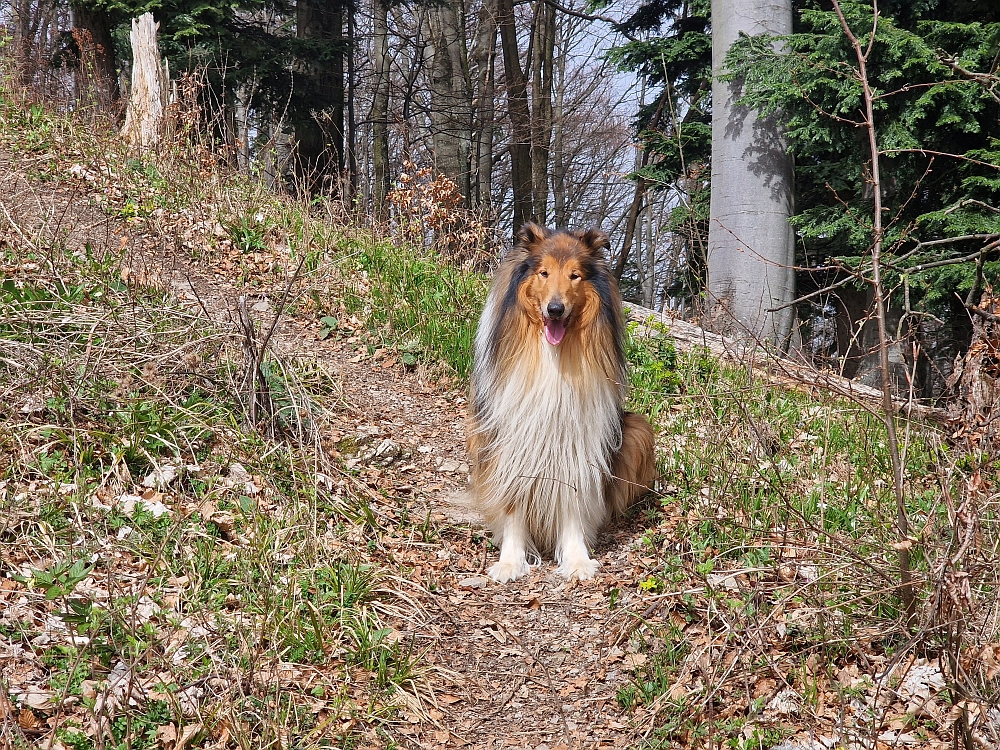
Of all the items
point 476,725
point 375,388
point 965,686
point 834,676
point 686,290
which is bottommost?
point 476,725

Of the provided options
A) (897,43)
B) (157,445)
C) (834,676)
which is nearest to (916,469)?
(834,676)

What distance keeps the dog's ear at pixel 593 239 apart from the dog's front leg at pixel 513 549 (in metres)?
1.54

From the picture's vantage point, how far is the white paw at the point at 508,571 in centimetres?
430

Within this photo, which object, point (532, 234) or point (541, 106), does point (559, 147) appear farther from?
point (532, 234)

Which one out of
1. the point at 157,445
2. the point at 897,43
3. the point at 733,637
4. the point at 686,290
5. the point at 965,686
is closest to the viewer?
the point at 965,686

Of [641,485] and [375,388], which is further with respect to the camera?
[375,388]

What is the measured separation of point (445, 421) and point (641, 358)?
170cm

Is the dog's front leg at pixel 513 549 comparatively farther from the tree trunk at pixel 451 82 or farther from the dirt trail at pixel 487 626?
the tree trunk at pixel 451 82

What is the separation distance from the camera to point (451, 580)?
4246 millimetres

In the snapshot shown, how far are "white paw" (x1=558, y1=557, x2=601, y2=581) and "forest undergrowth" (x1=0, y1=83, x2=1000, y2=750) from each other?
0.14 meters

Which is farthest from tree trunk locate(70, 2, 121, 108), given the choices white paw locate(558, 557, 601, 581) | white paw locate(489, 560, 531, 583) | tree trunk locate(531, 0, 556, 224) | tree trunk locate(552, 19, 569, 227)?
tree trunk locate(552, 19, 569, 227)

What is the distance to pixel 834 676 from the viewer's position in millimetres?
3055

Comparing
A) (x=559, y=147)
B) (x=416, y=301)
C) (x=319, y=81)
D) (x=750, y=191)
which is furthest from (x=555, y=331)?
(x=559, y=147)

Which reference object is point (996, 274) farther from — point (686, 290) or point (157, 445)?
point (157, 445)
